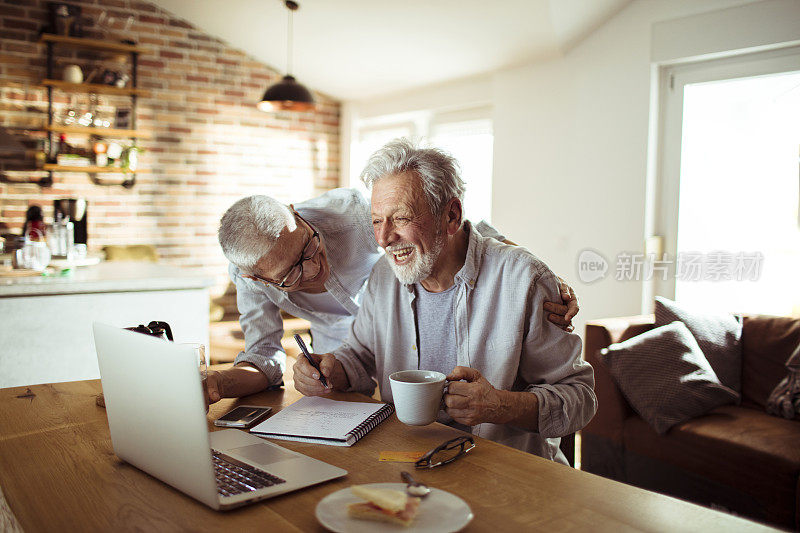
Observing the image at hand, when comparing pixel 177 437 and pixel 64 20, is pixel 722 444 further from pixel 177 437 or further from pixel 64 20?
pixel 64 20

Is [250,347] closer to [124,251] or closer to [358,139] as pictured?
[124,251]

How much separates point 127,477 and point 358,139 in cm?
537

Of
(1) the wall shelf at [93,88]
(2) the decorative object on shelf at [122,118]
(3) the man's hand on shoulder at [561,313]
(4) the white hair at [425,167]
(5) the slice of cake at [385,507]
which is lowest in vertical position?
(5) the slice of cake at [385,507]

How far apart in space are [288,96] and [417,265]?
119 inches

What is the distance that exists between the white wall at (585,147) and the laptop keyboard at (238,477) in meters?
3.22

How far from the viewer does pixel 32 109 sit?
479 centimetres

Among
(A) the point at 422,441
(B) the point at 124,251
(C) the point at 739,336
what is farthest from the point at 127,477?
(B) the point at 124,251

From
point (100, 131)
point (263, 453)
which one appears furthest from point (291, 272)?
point (100, 131)

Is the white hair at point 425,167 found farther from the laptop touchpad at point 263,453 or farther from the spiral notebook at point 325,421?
the laptop touchpad at point 263,453

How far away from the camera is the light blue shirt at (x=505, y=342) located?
4.50 ft

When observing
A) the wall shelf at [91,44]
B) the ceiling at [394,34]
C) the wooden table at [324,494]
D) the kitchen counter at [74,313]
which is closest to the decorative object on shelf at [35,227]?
the kitchen counter at [74,313]

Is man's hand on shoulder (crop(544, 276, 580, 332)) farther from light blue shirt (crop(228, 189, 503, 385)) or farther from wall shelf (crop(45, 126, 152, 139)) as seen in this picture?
wall shelf (crop(45, 126, 152, 139))

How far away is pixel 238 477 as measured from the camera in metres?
0.98

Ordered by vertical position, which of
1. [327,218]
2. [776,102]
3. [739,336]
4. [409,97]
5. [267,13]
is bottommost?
[739,336]
